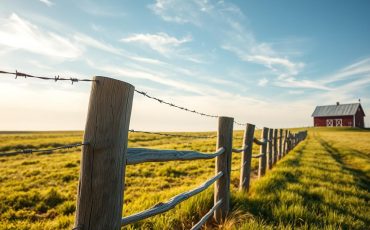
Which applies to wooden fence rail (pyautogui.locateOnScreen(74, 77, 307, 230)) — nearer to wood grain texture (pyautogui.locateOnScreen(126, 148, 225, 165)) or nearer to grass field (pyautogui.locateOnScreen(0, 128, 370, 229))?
wood grain texture (pyautogui.locateOnScreen(126, 148, 225, 165))

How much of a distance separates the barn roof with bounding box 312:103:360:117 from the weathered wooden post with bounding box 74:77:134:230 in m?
75.7

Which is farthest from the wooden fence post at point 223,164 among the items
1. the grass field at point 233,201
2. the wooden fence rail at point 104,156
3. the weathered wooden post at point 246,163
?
the wooden fence rail at point 104,156

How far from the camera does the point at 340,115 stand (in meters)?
68.1

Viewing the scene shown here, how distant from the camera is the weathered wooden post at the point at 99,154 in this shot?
1773mm

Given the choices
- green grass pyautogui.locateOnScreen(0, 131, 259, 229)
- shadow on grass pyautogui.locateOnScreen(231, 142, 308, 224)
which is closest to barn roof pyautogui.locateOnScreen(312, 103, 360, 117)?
green grass pyautogui.locateOnScreen(0, 131, 259, 229)

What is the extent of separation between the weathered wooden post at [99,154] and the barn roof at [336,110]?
75.7m

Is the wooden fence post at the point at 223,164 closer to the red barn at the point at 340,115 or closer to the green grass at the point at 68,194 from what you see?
the green grass at the point at 68,194

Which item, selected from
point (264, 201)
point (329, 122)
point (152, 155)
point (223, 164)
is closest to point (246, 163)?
point (264, 201)

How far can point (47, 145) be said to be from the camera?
877 inches

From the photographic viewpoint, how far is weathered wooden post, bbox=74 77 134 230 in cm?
177

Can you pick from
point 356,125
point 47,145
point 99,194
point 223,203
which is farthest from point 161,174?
point 356,125

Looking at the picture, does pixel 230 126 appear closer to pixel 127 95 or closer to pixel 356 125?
pixel 127 95

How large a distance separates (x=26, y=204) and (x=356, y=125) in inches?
2965

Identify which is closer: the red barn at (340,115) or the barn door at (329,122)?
the red barn at (340,115)
